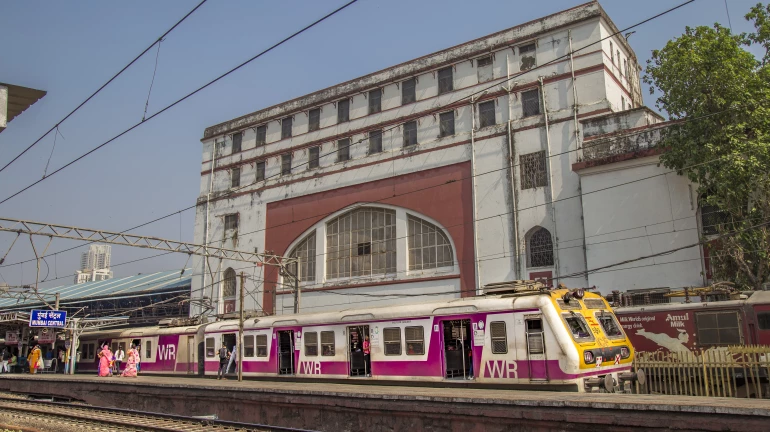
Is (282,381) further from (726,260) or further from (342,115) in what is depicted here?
(342,115)

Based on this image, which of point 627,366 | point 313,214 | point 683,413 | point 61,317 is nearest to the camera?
point 683,413

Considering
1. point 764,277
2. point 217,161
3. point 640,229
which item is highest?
point 217,161

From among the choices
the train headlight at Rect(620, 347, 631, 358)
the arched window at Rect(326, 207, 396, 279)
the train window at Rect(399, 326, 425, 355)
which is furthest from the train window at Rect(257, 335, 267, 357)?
the train headlight at Rect(620, 347, 631, 358)

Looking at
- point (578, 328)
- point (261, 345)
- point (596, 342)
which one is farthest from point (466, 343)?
point (261, 345)

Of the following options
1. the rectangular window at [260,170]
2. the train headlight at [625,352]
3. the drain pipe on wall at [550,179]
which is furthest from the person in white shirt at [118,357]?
the train headlight at [625,352]

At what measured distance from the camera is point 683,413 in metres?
9.49

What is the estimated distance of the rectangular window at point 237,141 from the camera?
42.8 meters

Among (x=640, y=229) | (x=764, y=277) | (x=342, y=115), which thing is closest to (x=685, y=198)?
(x=640, y=229)

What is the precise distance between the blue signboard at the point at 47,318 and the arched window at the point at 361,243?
14350 mm

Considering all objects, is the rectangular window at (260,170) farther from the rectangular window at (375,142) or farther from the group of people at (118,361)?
the group of people at (118,361)

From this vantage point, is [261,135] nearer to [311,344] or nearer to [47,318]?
[47,318]

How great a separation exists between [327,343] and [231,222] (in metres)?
23.7

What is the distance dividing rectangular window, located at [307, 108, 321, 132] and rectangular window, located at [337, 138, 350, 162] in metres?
2.35

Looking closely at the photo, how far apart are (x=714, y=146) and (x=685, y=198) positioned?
3.42 meters
